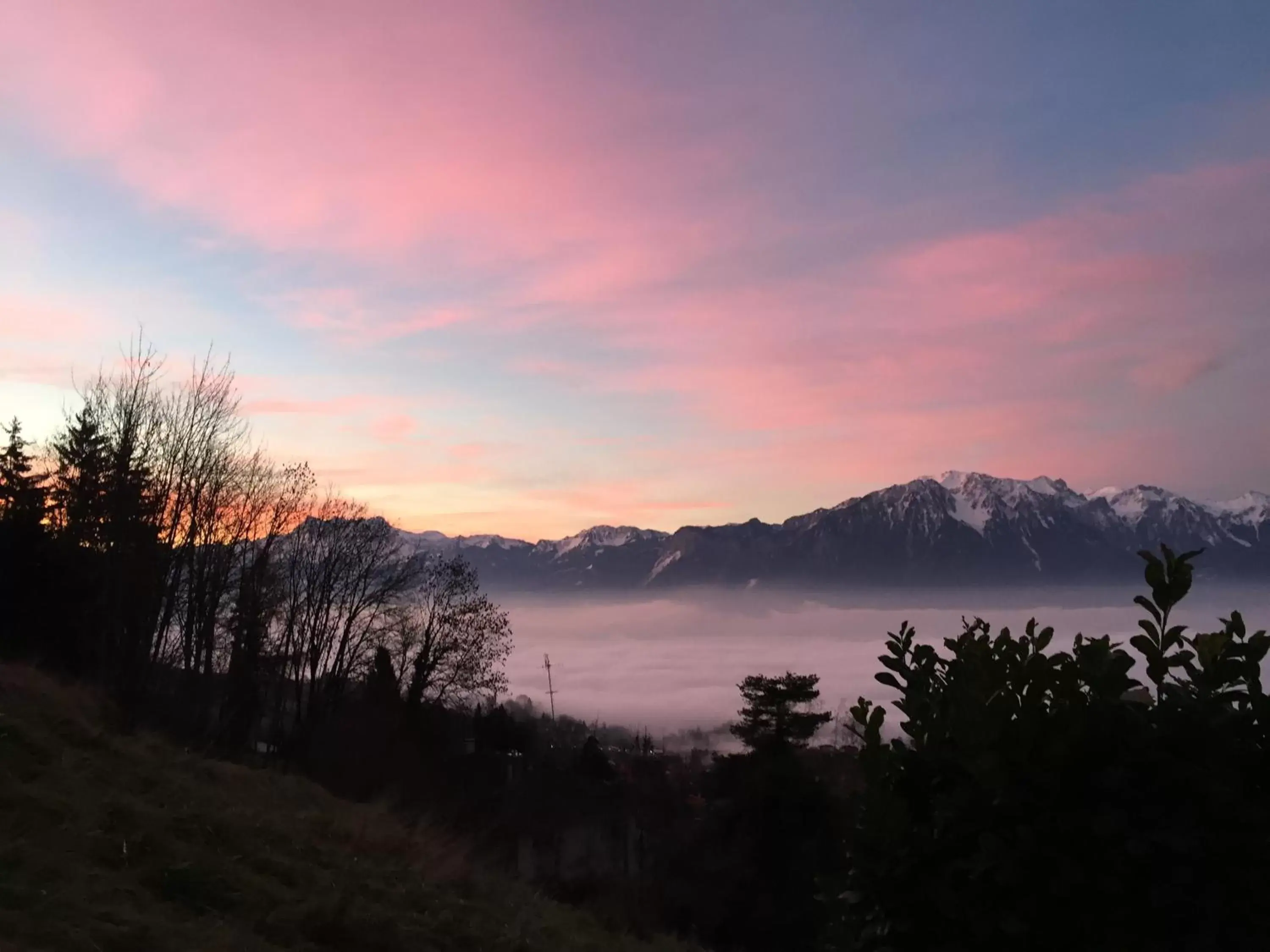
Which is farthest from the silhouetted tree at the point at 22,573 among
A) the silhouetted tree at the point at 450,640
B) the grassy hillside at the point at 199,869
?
the silhouetted tree at the point at 450,640

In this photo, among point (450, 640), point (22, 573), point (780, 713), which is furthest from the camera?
point (450, 640)

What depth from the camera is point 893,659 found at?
152 inches

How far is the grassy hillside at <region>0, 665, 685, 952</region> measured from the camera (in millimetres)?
6645

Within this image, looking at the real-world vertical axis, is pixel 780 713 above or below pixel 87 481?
below

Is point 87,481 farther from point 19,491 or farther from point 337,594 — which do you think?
point 337,594

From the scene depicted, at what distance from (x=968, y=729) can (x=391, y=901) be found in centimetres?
861

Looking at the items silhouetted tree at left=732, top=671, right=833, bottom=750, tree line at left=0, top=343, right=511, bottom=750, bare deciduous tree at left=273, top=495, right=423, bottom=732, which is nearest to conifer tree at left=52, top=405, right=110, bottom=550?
tree line at left=0, top=343, right=511, bottom=750

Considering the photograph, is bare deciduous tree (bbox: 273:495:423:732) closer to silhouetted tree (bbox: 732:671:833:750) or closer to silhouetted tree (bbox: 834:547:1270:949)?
silhouetted tree (bbox: 732:671:833:750)

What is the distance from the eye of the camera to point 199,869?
8227mm

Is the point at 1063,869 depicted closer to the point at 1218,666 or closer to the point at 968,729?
the point at 968,729

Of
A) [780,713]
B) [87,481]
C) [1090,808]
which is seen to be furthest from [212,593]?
[1090,808]

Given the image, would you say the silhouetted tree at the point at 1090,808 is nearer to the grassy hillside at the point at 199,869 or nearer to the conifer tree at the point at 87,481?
the grassy hillside at the point at 199,869

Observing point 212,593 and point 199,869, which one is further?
point 212,593

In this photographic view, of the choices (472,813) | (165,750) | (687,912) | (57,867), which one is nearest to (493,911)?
(57,867)
